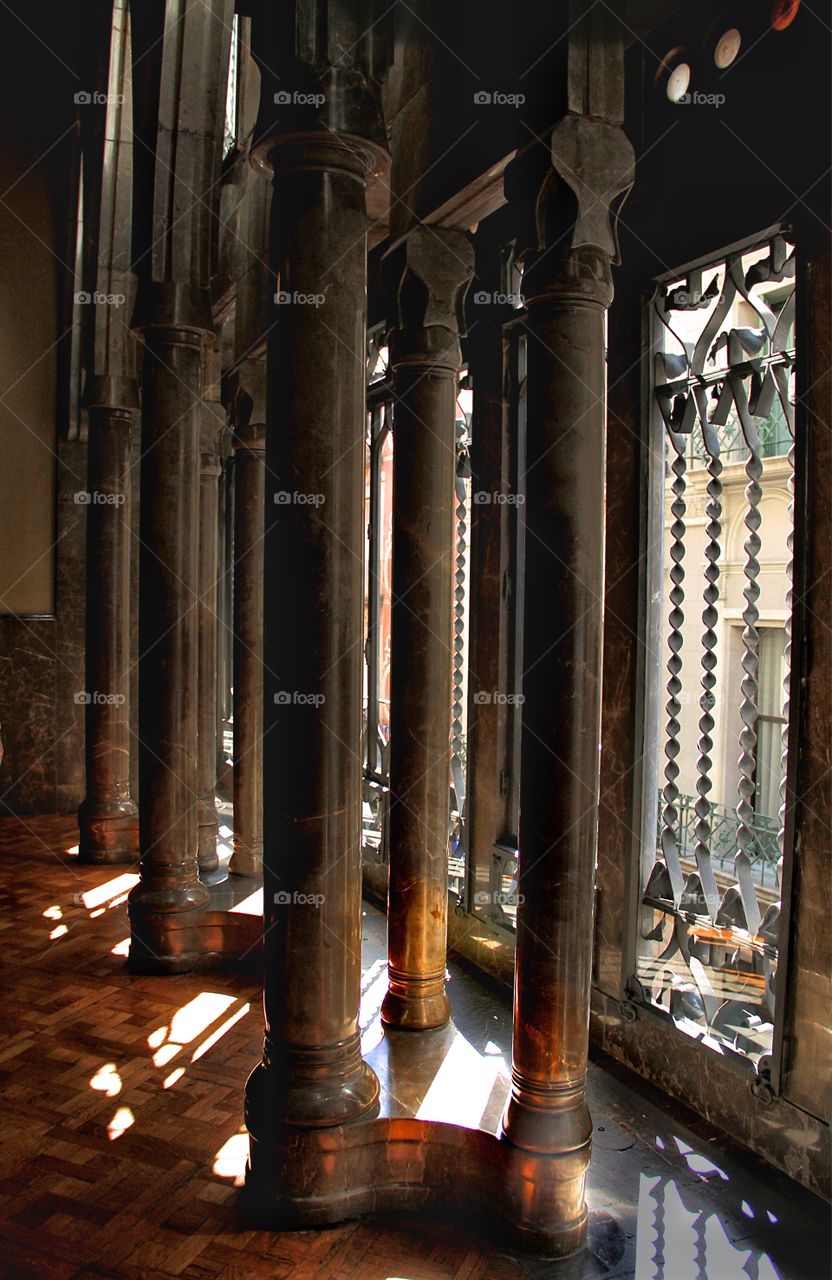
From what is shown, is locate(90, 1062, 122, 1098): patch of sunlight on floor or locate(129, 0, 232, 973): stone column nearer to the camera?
locate(90, 1062, 122, 1098): patch of sunlight on floor

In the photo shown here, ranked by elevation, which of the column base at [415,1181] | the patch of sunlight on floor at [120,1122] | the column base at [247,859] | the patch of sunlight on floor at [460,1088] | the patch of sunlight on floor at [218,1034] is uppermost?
the column base at [247,859]

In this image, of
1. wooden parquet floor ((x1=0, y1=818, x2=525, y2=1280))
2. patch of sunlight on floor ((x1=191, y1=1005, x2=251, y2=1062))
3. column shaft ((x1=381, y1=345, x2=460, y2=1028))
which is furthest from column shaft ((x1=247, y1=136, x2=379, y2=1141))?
patch of sunlight on floor ((x1=191, y1=1005, x2=251, y2=1062))

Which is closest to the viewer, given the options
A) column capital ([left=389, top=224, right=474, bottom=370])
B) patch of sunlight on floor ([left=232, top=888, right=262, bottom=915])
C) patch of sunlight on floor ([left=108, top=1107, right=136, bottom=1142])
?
patch of sunlight on floor ([left=108, top=1107, right=136, bottom=1142])

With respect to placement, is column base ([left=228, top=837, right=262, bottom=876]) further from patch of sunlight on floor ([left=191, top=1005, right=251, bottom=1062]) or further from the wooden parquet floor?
patch of sunlight on floor ([left=191, top=1005, right=251, bottom=1062])

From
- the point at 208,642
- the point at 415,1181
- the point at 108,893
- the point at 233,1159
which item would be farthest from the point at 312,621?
the point at 108,893

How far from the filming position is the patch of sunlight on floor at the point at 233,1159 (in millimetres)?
3111

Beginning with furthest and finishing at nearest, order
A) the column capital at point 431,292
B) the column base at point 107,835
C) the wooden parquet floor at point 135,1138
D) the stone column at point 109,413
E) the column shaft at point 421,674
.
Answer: the column base at point 107,835
the stone column at point 109,413
the column shaft at point 421,674
the column capital at point 431,292
the wooden parquet floor at point 135,1138

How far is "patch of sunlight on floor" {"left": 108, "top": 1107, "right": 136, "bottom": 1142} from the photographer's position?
11.1 ft

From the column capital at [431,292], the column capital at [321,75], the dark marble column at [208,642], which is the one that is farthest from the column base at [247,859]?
the column capital at [321,75]

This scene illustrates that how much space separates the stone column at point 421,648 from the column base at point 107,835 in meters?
3.93

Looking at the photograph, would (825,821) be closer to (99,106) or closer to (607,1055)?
(607,1055)

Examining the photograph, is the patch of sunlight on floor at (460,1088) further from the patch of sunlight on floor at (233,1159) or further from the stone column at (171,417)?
the stone column at (171,417)

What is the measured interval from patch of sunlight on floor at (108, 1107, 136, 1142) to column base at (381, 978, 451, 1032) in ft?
3.04

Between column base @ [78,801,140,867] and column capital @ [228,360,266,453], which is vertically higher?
column capital @ [228,360,266,453]
